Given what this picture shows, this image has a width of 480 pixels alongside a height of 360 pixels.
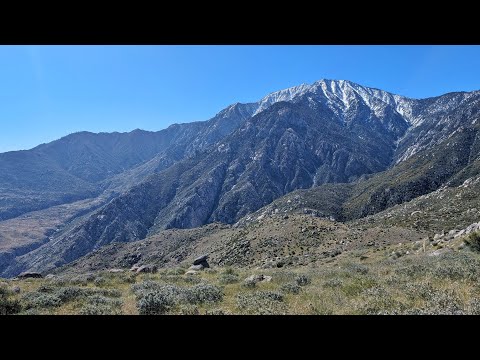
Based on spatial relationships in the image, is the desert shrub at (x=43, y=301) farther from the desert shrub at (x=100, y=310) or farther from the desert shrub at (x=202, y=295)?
the desert shrub at (x=202, y=295)

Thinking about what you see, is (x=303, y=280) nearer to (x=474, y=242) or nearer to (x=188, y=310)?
(x=188, y=310)

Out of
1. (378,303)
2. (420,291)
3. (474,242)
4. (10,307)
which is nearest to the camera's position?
(378,303)

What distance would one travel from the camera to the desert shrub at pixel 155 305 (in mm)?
9945

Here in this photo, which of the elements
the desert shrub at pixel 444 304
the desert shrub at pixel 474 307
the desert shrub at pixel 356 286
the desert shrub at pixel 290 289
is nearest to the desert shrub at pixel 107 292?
the desert shrub at pixel 290 289

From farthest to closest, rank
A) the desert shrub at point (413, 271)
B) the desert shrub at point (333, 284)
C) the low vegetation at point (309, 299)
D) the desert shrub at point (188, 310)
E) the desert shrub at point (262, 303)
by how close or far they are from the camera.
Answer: the desert shrub at point (413, 271)
the desert shrub at point (333, 284)
the desert shrub at point (188, 310)
the desert shrub at point (262, 303)
the low vegetation at point (309, 299)

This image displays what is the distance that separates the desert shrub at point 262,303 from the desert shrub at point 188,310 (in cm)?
134

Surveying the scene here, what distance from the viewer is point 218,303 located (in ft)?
36.8

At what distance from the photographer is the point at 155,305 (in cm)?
1017

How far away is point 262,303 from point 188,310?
2140 millimetres

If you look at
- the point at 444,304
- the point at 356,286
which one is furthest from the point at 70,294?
the point at 444,304
